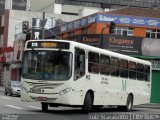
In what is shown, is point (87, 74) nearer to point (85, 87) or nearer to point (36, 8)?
point (85, 87)

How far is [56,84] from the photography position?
20.0 m

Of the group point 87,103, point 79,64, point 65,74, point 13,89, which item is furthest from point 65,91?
point 13,89

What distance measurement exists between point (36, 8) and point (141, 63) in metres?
82.5

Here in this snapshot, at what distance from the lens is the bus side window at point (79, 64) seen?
2031cm

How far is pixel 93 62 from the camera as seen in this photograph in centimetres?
2172

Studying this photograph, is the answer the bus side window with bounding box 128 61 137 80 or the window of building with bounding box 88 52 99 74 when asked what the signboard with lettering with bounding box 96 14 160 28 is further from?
the window of building with bounding box 88 52 99 74

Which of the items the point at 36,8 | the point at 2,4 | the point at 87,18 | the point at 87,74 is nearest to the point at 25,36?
the point at 87,18


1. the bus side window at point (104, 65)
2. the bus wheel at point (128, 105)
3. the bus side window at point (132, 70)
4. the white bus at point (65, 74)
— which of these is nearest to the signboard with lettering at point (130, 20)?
the bus side window at point (132, 70)

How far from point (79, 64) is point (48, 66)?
137cm

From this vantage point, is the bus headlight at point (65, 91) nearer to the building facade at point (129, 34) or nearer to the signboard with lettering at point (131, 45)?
the building facade at point (129, 34)

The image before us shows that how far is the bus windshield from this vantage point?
20.0 meters

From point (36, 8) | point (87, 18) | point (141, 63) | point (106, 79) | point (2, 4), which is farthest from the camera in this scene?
point (2, 4)

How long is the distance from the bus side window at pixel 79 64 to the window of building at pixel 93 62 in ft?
1.92

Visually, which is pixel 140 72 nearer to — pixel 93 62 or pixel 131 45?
pixel 93 62
